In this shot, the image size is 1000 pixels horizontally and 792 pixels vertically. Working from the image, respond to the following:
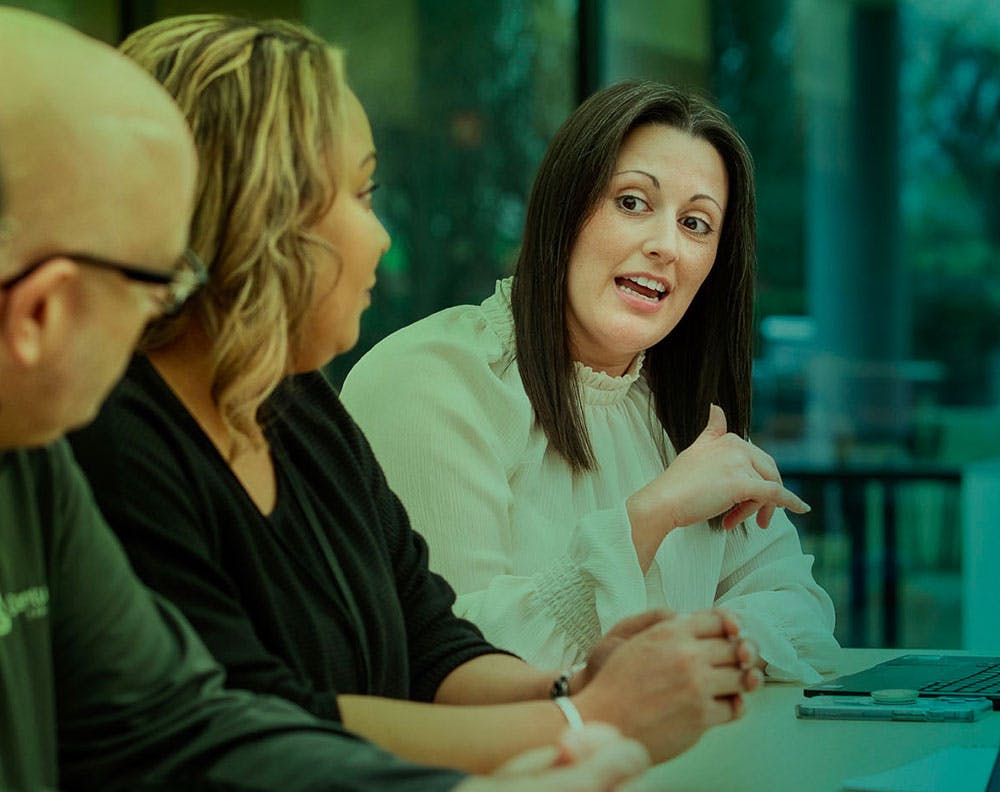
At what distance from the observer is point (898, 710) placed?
1.71m

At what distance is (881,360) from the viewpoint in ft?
21.1

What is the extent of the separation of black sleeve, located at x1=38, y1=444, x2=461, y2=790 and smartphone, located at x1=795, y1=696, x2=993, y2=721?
2.53 ft

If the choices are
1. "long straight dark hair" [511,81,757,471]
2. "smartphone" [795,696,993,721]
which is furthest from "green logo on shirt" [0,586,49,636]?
"long straight dark hair" [511,81,757,471]

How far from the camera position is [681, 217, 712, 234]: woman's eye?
7.99 feet

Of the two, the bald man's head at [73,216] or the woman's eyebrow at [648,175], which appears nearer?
the bald man's head at [73,216]

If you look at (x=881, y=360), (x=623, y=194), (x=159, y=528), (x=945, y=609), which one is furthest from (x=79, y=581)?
(x=881, y=360)

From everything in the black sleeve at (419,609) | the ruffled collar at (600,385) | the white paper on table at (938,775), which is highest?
the ruffled collar at (600,385)

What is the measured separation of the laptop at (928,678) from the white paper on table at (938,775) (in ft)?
0.97

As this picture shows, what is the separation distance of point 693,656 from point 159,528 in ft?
1.59

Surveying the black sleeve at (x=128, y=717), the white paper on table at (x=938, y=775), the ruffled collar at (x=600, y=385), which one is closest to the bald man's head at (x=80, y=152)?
the black sleeve at (x=128, y=717)

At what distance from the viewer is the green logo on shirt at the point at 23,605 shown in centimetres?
104

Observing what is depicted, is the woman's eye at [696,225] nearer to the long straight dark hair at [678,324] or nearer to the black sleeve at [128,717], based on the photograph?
the long straight dark hair at [678,324]

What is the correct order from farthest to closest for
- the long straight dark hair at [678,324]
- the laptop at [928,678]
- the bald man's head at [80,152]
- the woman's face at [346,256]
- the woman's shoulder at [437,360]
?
the long straight dark hair at [678,324], the woman's shoulder at [437,360], the laptop at [928,678], the woman's face at [346,256], the bald man's head at [80,152]

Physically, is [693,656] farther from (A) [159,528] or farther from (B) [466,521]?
(B) [466,521]
